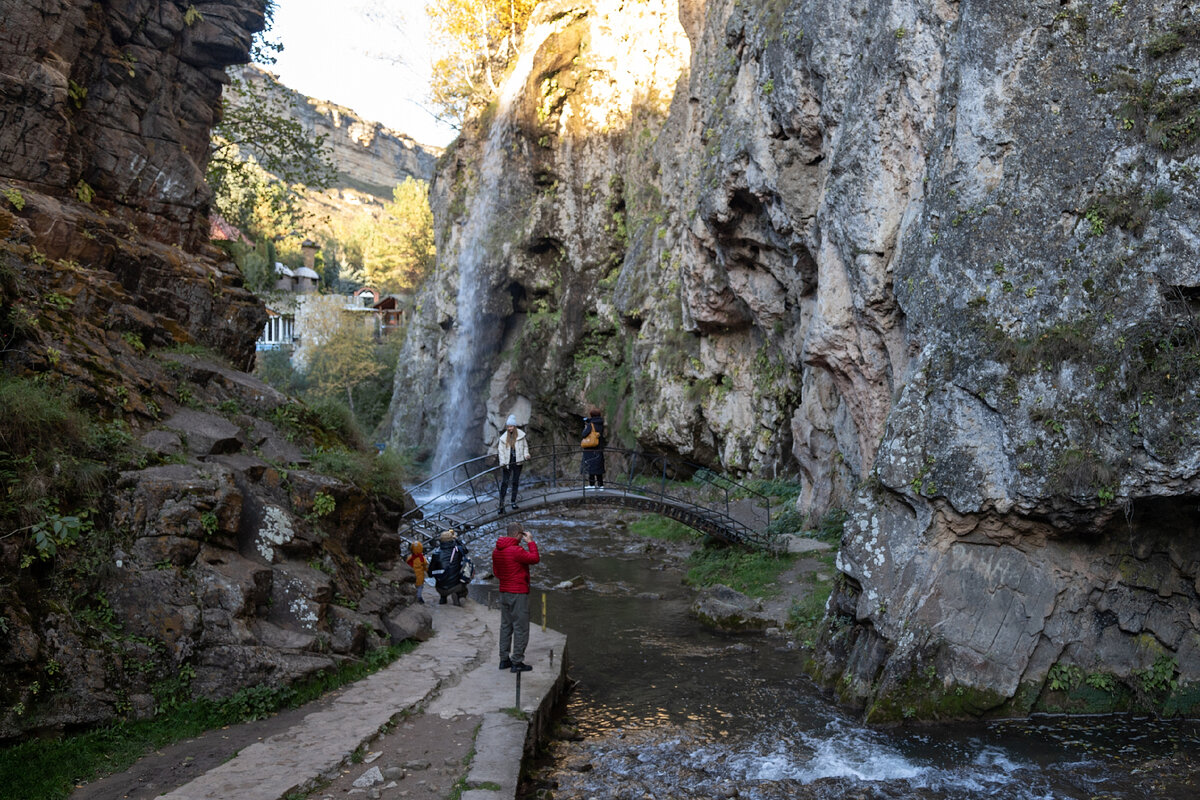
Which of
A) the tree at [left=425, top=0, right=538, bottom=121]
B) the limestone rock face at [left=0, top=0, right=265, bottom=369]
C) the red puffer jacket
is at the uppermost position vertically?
the tree at [left=425, top=0, right=538, bottom=121]

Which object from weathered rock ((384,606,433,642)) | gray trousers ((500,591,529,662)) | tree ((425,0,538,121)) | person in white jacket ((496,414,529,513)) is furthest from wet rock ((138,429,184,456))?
tree ((425,0,538,121))

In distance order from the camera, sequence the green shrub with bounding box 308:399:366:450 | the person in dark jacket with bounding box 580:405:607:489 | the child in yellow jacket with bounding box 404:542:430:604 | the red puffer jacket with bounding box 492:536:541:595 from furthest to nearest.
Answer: the person in dark jacket with bounding box 580:405:607:489 < the child in yellow jacket with bounding box 404:542:430:604 < the green shrub with bounding box 308:399:366:450 < the red puffer jacket with bounding box 492:536:541:595

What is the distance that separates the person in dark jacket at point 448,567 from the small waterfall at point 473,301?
22.0 m

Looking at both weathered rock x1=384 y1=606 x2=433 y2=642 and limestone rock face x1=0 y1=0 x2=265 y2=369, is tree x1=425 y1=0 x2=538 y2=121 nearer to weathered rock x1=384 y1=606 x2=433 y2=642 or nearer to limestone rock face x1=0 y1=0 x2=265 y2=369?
limestone rock face x1=0 y1=0 x2=265 y2=369

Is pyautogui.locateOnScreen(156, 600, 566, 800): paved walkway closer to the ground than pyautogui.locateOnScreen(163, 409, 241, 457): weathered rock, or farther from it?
closer to the ground

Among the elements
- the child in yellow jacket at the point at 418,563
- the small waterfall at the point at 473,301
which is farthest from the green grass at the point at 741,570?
the small waterfall at the point at 473,301

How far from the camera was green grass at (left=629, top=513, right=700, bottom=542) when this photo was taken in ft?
82.7

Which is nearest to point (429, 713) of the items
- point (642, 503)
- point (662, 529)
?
point (642, 503)

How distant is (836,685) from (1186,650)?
445cm

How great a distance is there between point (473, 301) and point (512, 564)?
2783 cm

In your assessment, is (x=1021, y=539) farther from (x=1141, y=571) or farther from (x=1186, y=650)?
(x=1186, y=650)

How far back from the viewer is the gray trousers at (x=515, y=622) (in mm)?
10766

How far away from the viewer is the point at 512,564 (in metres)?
10.9

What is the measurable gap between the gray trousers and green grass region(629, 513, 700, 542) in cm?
1376
